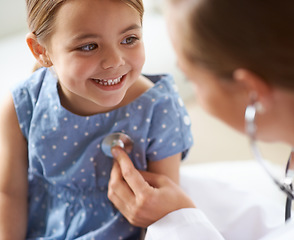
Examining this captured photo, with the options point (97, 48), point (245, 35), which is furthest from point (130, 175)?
point (245, 35)

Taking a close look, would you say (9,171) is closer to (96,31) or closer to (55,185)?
(55,185)

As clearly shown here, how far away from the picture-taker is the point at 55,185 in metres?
1.11

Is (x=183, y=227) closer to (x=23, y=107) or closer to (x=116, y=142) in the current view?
(x=116, y=142)

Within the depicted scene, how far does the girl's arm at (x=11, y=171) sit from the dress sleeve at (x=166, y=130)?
329 mm

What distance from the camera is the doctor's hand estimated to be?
3.15ft

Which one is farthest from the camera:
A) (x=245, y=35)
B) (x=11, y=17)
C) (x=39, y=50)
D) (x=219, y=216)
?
(x=11, y=17)

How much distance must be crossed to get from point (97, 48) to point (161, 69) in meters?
0.90

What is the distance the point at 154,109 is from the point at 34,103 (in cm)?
29

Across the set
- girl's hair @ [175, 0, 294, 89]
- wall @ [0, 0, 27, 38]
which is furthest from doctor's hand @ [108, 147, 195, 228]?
wall @ [0, 0, 27, 38]

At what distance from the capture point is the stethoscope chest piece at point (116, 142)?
3.33 ft

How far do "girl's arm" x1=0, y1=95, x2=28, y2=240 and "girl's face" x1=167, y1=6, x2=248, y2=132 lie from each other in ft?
1.90

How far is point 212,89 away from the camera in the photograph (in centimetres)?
62

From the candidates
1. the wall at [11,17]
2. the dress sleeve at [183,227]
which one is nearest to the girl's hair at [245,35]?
the dress sleeve at [183,227]

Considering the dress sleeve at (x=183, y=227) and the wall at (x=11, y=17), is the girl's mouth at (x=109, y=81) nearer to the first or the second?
the dress sleeve at (x=183, y=227)
